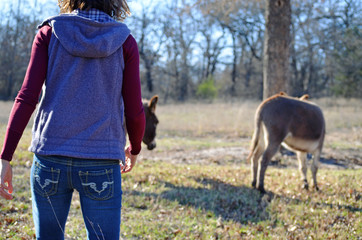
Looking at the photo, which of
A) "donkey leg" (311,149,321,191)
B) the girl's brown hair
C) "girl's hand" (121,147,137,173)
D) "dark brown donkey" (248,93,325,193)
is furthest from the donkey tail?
the girl's brown hair

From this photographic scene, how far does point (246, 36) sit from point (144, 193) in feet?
153

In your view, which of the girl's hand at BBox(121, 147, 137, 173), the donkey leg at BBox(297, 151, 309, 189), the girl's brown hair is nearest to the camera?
the girl's brown hair

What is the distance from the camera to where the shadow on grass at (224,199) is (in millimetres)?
4898

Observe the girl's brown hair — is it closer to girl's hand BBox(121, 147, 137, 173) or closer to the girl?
the girl

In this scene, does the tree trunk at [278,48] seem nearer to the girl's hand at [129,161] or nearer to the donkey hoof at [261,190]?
the donkey hoof at [261,190]

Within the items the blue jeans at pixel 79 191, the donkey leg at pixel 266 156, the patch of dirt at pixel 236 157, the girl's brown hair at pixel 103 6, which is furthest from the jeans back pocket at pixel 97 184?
the patch of dirt at pixel 236 157

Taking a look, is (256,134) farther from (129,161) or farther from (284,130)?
(129,161)

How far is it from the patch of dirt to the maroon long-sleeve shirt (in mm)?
7620

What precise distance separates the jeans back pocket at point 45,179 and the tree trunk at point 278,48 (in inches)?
347

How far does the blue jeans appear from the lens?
1.75 metres

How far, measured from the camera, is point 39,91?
1781 millimetres

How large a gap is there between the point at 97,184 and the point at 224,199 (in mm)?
4004

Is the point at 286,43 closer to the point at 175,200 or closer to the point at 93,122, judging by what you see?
the point at 175,200

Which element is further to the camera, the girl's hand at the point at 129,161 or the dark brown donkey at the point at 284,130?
the dark brown donkey at the point at 284,130
